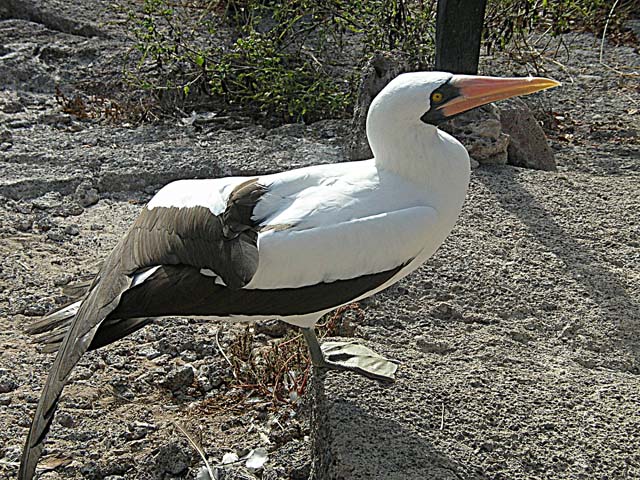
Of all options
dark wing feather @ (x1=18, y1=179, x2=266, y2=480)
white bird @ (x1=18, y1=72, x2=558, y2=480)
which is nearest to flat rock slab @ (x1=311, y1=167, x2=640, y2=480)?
white bird @ (x1=18, y1=72, x2=558, y2=480)

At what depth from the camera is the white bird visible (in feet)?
8.83

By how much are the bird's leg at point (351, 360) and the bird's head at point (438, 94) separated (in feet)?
2.86

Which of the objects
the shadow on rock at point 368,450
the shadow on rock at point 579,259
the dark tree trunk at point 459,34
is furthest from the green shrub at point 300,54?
the shadow on rock at point 368,450

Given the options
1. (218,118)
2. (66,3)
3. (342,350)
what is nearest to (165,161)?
(218,118)

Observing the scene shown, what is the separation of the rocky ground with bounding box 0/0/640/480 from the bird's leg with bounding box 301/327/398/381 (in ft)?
0.15

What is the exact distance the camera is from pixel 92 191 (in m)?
5.32

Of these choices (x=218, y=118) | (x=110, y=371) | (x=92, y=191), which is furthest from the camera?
(x=218, y=118)

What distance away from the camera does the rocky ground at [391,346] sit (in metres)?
2.89

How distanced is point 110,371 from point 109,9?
19.3 ft

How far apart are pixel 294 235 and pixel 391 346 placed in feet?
3.19

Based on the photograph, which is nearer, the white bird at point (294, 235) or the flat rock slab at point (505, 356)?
the white bird at point (294, 235)

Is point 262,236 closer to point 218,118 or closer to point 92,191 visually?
point 92,191

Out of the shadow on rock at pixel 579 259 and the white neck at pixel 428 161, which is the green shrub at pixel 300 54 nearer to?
the shadow on rock at pixel 579 259

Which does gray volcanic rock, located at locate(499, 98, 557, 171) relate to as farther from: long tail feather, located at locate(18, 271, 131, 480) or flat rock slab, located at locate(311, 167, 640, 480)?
long tail feather, located at locate(18, 271, 131, 480)
